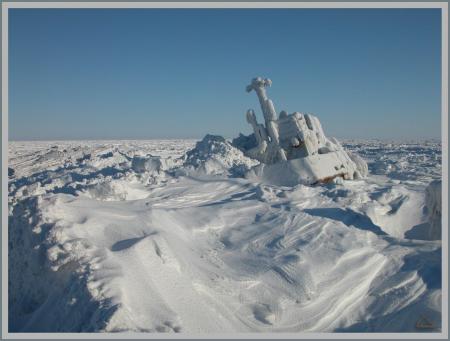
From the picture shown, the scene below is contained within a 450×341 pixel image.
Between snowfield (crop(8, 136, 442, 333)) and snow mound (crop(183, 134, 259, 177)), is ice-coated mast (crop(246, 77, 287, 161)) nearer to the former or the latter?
snow mound (crop(183, 134, 259, 177))

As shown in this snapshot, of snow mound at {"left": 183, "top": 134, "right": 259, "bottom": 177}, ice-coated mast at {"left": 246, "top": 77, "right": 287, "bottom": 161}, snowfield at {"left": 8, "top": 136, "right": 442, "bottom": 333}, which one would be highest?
ice-coated mast at {"left": 246, "top": 77, "right": 287, "bottom": 161}

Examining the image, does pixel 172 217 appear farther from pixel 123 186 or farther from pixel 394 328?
pixel 394 328

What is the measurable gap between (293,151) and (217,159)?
2.43m

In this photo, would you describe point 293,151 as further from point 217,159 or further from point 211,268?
point 211,268

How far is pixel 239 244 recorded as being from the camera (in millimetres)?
6617

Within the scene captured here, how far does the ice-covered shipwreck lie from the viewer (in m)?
11.0

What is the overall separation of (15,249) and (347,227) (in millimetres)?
5508

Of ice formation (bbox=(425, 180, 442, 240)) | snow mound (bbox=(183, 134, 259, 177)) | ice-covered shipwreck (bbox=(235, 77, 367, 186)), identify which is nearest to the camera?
ice formation (bbox=(425, 180, 442, 240))

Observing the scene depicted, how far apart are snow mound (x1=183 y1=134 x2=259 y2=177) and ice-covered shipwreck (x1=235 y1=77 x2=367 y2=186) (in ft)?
1.68

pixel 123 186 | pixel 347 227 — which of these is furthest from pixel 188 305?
pixel 123 186

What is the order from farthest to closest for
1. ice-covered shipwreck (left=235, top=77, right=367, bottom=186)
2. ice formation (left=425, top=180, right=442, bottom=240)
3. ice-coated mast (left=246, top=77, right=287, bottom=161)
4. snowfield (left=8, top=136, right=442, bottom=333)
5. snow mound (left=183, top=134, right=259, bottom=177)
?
ice-coated mast (left=246, top=77, right=287, bottom=161)
snow mound (left=183, top=134, right=259, bottom=177)
ice-covered shipwreck (left=235, top=77, right=367, bottom=186)
ice formation (left=425, top=180, right=442, bottom=240)
snowfield (left=8, top=136, right=442, bottom=333)

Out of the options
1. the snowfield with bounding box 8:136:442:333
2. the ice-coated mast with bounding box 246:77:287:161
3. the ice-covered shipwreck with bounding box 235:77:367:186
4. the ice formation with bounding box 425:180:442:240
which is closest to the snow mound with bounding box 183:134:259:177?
the ice-covered shipwreck with bounding box 235:77:367:186

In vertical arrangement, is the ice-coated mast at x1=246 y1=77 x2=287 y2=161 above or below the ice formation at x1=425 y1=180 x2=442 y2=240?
above

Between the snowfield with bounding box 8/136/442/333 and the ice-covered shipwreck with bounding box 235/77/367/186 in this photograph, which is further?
the ice-covered shipwreck with bounding box 235/77/367/186
